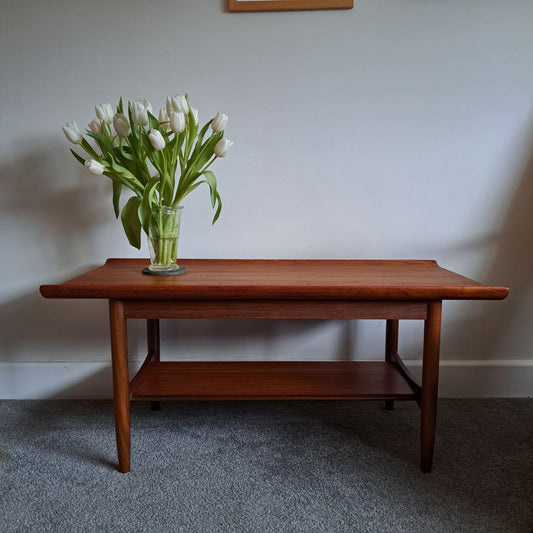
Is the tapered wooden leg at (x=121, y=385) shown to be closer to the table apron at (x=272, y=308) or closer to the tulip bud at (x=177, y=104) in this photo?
the table apron at (x=272, y=308)

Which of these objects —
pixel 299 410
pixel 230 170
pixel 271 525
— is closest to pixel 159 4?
pixel 230 170

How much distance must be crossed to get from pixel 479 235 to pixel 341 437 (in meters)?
0.94

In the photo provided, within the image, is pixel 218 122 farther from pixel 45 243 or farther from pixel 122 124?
pixel 45 243

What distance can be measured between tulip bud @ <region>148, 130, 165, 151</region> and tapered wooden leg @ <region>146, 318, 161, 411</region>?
0.65 metres

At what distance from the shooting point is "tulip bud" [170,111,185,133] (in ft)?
3.95

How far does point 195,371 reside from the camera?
59.2 inches

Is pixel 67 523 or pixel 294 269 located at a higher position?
pixel 294 269

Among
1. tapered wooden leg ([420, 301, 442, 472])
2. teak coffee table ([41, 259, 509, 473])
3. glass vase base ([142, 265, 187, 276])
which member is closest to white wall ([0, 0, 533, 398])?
teak coffee table ([41, 259, 509, 473])

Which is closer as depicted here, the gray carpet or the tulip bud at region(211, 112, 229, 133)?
the gray carpet

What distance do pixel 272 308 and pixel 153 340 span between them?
629 millimetres

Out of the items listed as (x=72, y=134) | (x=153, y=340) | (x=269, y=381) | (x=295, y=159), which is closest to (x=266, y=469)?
(x=269, y=381)

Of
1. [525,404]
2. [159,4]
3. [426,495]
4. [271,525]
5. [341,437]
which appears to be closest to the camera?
[271,525]

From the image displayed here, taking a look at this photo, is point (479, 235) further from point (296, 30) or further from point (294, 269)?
point (296, 30)

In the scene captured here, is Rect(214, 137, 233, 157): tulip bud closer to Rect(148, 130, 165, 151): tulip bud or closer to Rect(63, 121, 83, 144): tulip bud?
Rect(148, 130, 165, 151): tulip bud
